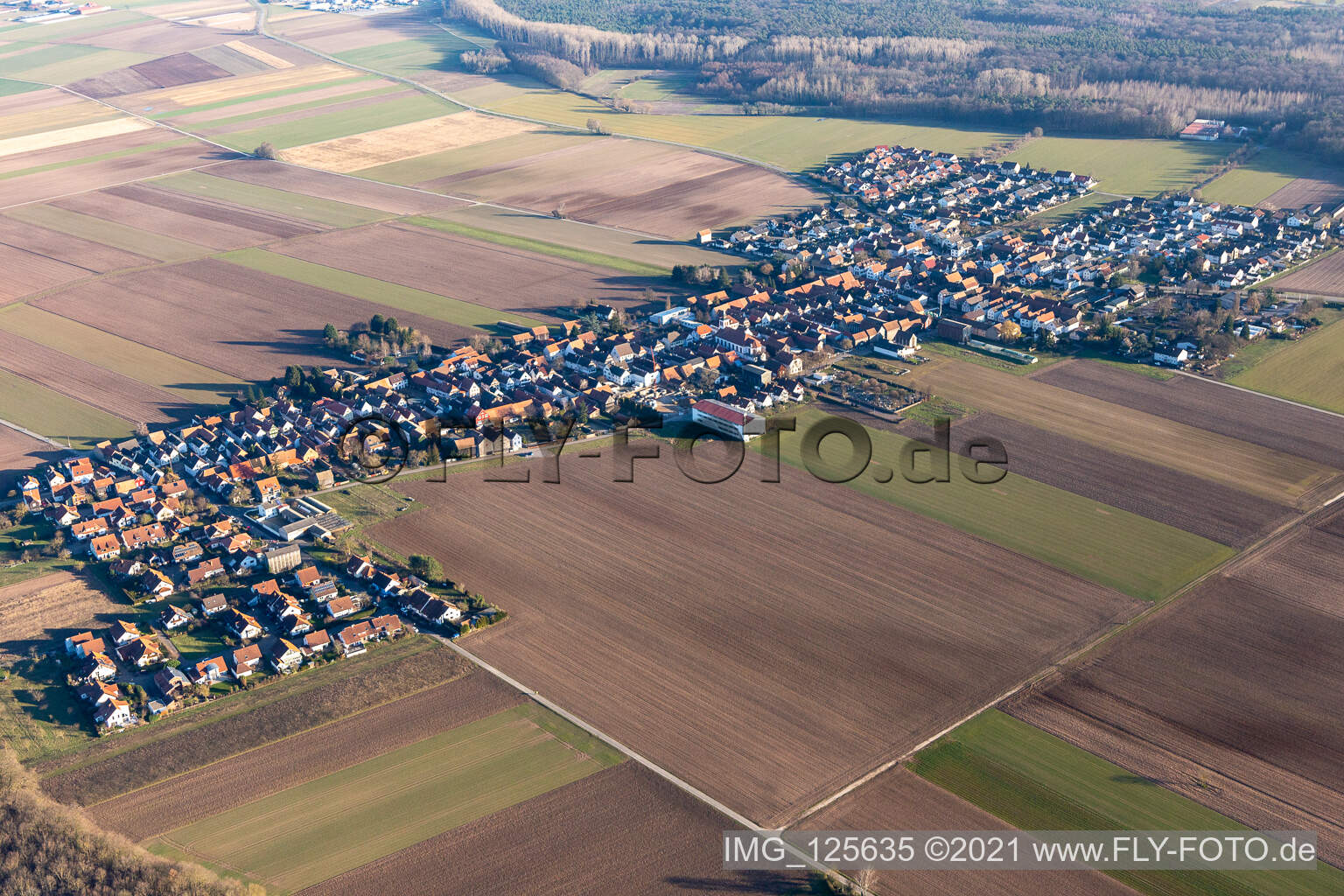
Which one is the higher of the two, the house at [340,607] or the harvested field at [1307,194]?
the harvested field at [1307,194]

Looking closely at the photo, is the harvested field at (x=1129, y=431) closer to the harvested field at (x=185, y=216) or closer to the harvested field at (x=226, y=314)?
the harvested field at (x=226, y=314)

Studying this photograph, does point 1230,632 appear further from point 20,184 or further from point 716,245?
point 20,184

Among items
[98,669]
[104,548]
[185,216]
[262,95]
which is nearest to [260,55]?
[262,95]

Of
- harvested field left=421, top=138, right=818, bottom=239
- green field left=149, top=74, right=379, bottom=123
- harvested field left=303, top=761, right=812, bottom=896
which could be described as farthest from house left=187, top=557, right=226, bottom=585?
green field left=149, top=74, right=379, bottom=123

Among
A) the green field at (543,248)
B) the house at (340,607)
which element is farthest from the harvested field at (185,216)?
the house at (340,607)

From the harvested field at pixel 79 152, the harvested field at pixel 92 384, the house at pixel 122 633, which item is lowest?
the house at pixel 122 633

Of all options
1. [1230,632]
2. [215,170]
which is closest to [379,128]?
[215,170]

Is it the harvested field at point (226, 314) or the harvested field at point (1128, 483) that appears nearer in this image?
the harvested field at point (1128, 483)
